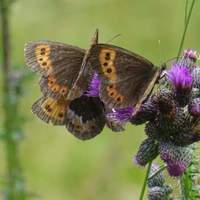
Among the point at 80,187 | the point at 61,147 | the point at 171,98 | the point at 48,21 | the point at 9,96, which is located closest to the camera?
the point at 171,98

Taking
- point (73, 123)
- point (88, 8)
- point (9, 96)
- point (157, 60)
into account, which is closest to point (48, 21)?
point (88, 8)

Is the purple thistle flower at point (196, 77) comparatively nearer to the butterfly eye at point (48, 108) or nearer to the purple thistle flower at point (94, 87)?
the purple thistle flower at point (94, 87)

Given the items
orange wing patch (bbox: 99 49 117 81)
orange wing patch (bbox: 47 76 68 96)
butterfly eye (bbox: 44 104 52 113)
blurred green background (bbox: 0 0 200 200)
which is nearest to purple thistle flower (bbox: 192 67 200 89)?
orange wing patch (bbox: 99 49 117 81)

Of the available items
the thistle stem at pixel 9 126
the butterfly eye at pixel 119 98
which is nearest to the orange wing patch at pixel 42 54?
the butterfly eye at pixel 119 98

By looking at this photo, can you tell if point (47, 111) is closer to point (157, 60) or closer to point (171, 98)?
point (171, 98)

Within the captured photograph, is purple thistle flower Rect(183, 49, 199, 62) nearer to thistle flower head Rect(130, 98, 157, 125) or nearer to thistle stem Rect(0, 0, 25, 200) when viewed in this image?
thistle flower head Rect(130, 98, 157, 125)

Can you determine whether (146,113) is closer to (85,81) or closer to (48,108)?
(85,81)

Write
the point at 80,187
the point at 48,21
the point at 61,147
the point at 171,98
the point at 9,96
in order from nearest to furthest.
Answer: the point at 171,98 < the point at 9,96 < the point at 80,187 < the point at 61,147 < the point at 48,21
